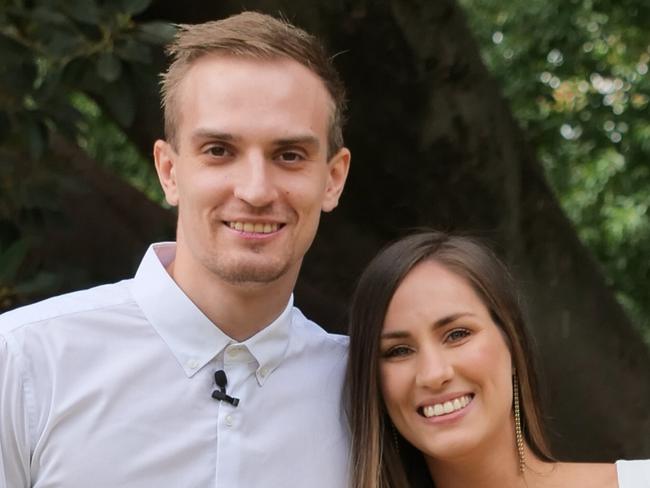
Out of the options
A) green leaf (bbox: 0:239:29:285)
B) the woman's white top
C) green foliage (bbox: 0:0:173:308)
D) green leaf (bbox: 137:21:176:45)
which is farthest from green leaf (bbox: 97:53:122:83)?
the woman's white top

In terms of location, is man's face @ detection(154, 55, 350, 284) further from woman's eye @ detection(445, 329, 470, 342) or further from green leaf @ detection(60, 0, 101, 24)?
green leaf @ detection(60, 0, 101, 24)

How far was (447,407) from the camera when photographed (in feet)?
10.0

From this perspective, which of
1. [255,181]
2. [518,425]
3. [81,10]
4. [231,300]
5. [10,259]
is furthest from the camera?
[10,259]

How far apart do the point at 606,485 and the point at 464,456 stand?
34cm

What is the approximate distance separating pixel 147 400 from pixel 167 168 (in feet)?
1.80

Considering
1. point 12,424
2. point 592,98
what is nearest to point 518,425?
point 12,424

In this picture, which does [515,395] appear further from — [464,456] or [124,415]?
[124,415]

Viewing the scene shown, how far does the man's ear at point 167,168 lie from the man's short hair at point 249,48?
0.03 meters

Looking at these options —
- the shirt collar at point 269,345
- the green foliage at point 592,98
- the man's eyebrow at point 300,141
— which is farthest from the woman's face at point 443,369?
the green foliage at point 592,98

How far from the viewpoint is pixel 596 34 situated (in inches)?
238

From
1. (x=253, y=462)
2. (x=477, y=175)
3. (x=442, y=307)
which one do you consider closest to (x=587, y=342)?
(x=477, y=175)

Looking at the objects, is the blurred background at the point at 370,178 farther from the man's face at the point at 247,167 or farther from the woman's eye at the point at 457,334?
the woman's eye at the point at 457,334

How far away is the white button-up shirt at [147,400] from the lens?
267cm

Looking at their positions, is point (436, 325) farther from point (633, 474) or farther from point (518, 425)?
point (633, 474)
